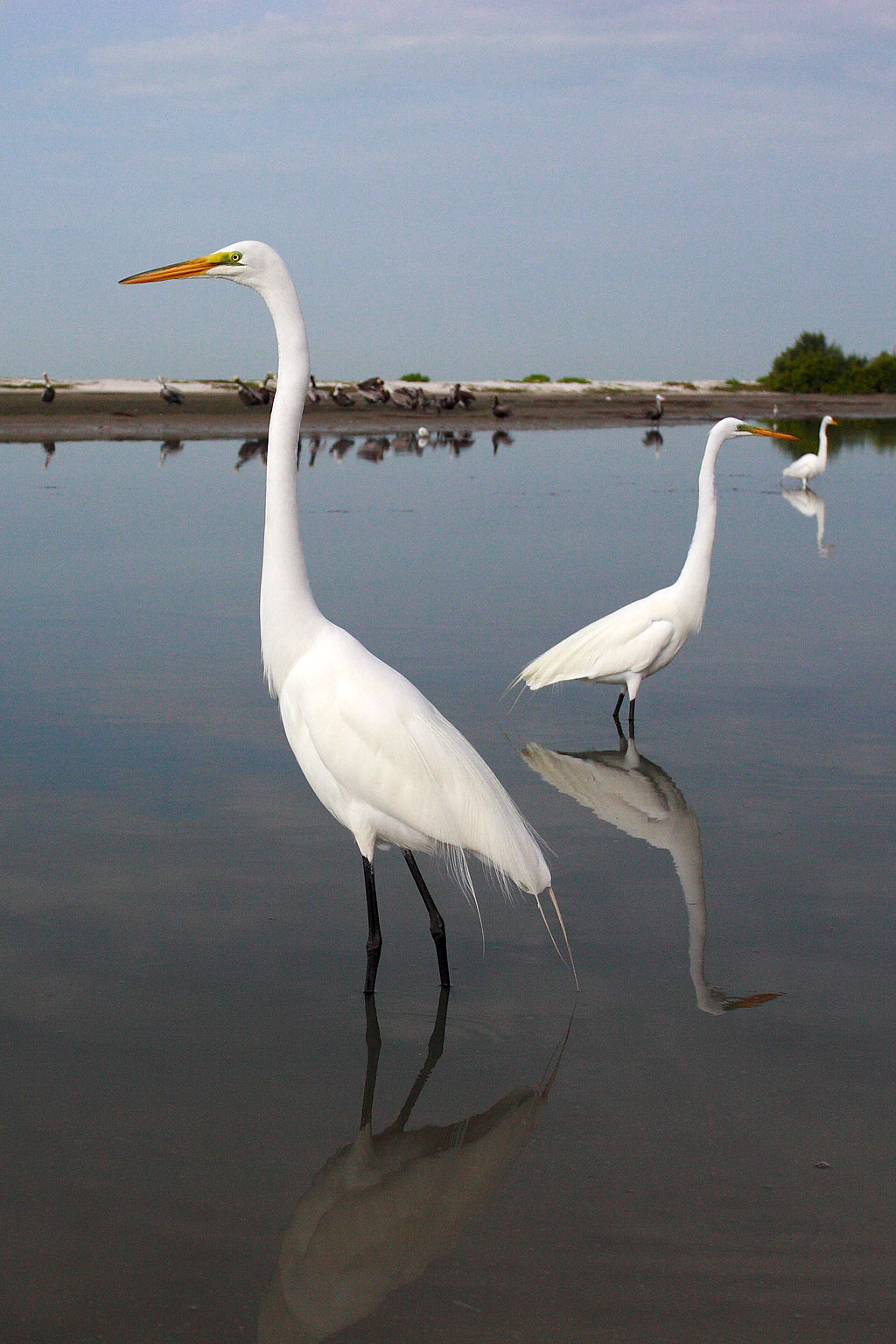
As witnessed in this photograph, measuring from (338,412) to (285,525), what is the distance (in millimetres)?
40060

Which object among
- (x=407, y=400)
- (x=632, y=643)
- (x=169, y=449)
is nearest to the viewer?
(x=632, y=643)

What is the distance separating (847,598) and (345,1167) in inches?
355

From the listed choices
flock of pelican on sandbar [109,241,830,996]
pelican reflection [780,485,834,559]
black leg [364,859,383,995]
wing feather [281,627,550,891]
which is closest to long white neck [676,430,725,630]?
flock of pelican on sandbar [109,241,830,996]

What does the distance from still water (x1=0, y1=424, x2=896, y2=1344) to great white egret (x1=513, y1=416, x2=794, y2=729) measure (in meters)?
0.31

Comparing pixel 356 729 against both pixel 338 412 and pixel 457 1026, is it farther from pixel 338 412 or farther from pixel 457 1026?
pixel 338 412

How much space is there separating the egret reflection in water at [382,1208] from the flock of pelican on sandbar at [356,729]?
72 centimetres

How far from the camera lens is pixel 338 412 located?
143ft

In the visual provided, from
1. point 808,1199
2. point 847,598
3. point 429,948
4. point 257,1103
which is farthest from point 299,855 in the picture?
point 847,598

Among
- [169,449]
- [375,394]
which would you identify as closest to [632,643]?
[169,449]

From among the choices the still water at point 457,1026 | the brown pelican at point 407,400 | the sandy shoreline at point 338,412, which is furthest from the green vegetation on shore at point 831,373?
the still water at point 457,1026

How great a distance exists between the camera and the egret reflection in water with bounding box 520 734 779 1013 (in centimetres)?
438

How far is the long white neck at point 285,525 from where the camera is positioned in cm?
445

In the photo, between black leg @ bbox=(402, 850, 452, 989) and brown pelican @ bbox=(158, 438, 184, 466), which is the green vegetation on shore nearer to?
brown pelican @ bbox=(158, 438, 184, 466)

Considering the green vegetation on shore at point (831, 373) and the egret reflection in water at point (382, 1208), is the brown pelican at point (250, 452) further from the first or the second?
the green vegetation on shore at point (831, 373)
